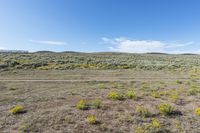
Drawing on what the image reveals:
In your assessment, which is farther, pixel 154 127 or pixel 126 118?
pixel 126 118

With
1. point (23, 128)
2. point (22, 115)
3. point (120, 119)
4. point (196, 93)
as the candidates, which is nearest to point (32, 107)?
point (22, 115)

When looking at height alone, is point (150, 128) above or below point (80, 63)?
below

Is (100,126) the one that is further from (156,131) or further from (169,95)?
(169,95)

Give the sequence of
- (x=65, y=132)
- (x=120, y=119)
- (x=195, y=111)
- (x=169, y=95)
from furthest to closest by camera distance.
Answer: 1. (x=169, y=95)
2. (x=195, y=111)
3. (x=120, y=119)
4. (x=65, y=132)

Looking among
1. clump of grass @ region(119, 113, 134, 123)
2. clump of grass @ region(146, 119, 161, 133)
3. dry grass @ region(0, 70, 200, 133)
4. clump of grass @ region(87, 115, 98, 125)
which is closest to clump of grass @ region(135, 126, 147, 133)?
dry grass @ region(0, 70, 200, 133)

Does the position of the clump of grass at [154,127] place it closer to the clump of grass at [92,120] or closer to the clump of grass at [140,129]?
the clump of grass at [140,129]

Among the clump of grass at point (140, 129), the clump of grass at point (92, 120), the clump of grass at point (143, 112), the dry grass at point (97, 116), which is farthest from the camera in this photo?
the clump of grass at point (143, 112)

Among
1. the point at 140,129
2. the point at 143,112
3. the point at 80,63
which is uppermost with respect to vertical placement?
the point at 80,63

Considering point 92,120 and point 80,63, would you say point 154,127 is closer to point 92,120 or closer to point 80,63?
point 92,120

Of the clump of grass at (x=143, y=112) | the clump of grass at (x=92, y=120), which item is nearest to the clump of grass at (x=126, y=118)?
the clump of grass at (x=143, y=112)

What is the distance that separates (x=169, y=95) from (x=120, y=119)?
19.2 ft

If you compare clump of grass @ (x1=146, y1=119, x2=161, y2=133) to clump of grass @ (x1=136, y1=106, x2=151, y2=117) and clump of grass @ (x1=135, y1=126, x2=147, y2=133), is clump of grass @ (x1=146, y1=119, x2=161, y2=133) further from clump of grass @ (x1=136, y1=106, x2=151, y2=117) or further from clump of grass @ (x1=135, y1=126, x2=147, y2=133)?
clump of grass @ (x1=136, y1=106, x2=151, y2=117)

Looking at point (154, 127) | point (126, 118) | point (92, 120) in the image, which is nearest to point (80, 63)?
point (126, 118)

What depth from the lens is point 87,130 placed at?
21.8ft
